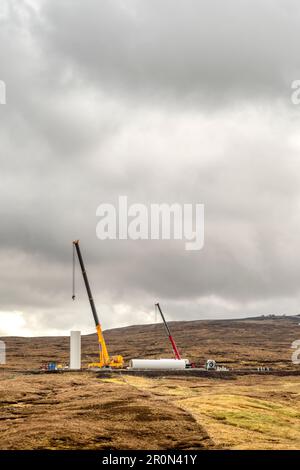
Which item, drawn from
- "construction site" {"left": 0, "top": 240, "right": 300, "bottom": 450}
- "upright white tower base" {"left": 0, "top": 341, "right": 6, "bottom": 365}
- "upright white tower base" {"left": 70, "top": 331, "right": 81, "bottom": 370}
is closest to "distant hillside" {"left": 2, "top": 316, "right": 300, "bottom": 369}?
"upright white tower base" {"left": 0, "top": 341, "right": 6, "bottom": 365}

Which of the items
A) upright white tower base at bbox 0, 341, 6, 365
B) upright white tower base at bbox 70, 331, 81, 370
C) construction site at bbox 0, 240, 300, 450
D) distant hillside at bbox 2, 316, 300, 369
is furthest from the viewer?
upright white tower base at bbox 0, 341, 6, 365

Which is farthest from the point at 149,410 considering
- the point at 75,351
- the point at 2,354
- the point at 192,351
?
the point at 2,354

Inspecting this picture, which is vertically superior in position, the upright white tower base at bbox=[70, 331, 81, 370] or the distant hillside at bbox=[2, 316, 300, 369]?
the upright white tower base at bbox=[70, 331, 81, 370]

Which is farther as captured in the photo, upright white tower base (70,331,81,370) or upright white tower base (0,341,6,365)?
upright white tower base (0,341,6,365)

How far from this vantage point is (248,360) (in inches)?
5640

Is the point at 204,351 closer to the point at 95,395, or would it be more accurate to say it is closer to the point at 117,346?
the point at 117,346

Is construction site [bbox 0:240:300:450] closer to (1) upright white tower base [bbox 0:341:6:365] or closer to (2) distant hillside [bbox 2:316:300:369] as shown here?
(2) distant hillside [bbox 2:316:300:369]

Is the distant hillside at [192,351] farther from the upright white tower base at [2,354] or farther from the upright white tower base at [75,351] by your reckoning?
the upright white tower base at [75,351]

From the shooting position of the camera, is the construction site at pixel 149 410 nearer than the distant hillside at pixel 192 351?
Yes

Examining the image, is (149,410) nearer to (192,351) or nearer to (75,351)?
(75,351)

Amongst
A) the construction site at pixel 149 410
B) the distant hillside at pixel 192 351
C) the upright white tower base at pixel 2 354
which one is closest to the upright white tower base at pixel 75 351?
the construction site at pixel 149 410

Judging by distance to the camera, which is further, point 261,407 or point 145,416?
point 261,407
